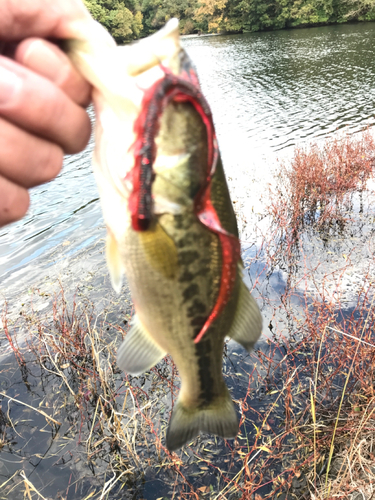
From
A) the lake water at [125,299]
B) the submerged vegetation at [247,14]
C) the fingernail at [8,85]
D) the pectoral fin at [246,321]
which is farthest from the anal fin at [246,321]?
the submerged vegetation at [247,14]

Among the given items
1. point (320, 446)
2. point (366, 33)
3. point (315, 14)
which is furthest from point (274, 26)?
point (320, 446)

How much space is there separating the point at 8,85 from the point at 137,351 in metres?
1.20

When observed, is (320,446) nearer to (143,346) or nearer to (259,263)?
(143,346)

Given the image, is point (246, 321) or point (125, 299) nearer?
point (246, 321)

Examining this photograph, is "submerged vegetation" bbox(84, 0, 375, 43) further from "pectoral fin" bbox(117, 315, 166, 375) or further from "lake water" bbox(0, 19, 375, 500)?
"pectoral fin" bbox(117, 315, 166, 375)

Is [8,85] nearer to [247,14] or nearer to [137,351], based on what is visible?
[137,351]

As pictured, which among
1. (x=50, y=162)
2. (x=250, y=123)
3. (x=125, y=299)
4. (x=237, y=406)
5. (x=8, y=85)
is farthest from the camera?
(x=250, y=123)

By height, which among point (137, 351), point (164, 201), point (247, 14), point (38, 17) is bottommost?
point (137, 351)

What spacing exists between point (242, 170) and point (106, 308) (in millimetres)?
9081

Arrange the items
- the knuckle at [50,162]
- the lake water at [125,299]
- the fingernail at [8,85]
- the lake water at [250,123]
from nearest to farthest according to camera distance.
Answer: the fingernail at [8,85] < the knuckle at [50,162] < the lake water at [125,299] < the lake water at [250,123]

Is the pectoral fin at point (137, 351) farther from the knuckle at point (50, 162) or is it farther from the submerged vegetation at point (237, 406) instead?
the submerged vegetation at point (237, 406)

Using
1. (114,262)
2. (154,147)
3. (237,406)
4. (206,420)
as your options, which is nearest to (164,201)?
(154,147)

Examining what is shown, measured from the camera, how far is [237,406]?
5305mm

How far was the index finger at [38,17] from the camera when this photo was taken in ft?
4.07
